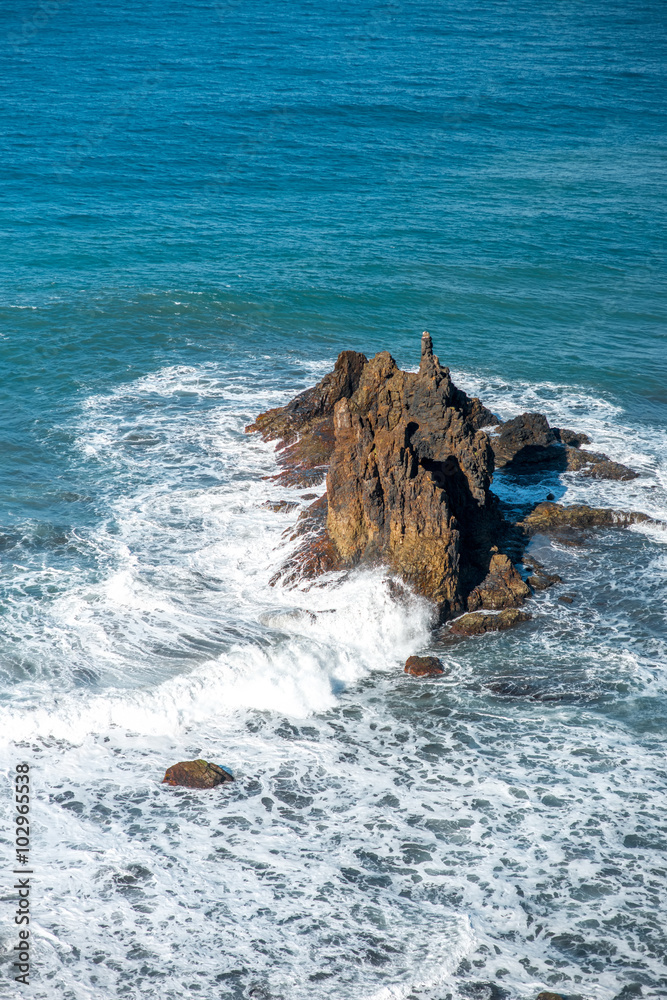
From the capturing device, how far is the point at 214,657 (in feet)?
Result: 50.3

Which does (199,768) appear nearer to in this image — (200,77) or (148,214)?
(148,214)

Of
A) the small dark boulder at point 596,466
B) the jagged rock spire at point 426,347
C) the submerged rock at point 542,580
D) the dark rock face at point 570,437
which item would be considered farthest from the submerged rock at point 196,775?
the dark rock face at point 570,437

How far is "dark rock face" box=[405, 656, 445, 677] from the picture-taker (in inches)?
595

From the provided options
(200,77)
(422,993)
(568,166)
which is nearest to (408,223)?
(568,166)

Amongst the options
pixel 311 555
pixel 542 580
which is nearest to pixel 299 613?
pixel 311 555

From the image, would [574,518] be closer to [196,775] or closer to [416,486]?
[416,486]

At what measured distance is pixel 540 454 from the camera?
2172 cm

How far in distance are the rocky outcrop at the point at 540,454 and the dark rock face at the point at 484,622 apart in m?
5.92

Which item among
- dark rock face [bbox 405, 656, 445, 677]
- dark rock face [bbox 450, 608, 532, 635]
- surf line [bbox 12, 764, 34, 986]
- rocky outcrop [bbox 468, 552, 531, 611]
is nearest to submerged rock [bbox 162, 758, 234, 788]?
surf line [bbox 12, 764, 34, 986]

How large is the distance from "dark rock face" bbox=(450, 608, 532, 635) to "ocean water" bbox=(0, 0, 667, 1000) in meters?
0.37

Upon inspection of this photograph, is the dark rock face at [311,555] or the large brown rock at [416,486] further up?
the large brown rock at [416,486]

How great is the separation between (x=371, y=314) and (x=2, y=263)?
15172 mm

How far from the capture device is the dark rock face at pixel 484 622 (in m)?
16.1

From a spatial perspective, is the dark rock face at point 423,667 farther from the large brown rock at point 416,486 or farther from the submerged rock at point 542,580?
the submerged rock at point 542,580
